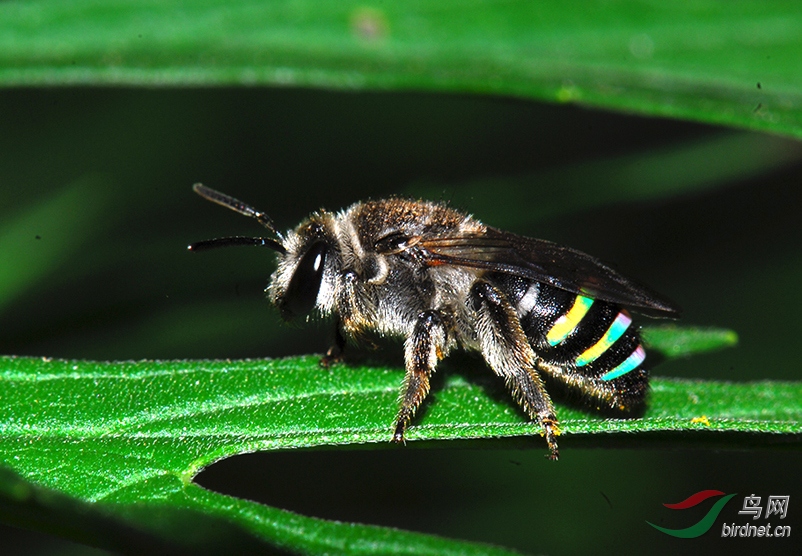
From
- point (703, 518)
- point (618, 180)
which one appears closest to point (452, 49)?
point (618, 180)

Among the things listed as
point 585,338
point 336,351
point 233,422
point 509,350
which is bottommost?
point 233,422

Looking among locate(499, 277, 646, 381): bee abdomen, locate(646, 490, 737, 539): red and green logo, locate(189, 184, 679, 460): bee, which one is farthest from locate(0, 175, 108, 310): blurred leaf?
locate(646, 490, 737, 539): red and green logo

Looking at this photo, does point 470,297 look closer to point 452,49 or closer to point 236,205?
point 236,205

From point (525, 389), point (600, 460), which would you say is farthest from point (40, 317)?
point (600, 460)

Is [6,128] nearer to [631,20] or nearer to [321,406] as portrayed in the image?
[321,406]

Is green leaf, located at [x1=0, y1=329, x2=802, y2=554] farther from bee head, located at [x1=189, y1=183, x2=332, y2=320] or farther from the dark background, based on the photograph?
the dark background

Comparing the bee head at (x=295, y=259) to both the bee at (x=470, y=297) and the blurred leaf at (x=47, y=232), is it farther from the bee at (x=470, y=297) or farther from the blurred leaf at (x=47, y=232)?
the blurred leaf at (x=47, y=232)
